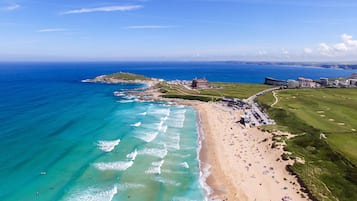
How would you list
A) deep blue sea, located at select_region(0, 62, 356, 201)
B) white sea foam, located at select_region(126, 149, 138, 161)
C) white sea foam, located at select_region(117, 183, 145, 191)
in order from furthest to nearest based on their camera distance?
white sea foam, located at select_region(126, 149, 138, 161) → white sea foam, located at select_region(117, 183, 145, 191) → deep blue sea, located at select_region(0, 62, 356, 201)

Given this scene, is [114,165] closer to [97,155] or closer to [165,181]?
[97,155]

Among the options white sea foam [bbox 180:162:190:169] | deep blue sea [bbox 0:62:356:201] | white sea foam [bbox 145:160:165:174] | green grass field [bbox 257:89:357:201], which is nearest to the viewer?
green grass field [bbox 257:89:357:201]

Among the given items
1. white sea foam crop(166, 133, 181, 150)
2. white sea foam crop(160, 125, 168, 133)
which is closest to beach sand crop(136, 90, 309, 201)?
white sea foam crop(166, 133, 181, 150)

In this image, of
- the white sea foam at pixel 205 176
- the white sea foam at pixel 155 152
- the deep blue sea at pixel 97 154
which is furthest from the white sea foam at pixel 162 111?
the white sea foam at pixel 205 176

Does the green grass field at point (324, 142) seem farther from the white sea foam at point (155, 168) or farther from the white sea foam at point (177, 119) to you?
the white sea foam at point (177, 119)

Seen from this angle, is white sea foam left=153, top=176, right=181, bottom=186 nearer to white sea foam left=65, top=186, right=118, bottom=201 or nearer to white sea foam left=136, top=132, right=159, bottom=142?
white sea foam left=65, top=186, right=118, bottom=201

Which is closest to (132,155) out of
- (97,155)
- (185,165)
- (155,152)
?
(155,152)
